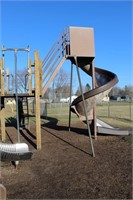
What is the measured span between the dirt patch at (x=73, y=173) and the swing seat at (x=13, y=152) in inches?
17.5

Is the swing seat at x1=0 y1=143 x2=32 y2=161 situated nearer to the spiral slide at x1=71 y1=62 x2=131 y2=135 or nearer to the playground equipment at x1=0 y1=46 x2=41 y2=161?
the playground equipment at x1=0 y1=46 x2=41 y2=161

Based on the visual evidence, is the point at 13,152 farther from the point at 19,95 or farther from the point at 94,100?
the point at 94,100

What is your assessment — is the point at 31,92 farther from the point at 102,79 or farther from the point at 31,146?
the point at 102,79

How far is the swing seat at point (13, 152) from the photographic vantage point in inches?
269

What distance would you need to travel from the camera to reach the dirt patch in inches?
222

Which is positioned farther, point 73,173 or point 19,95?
point 19,95

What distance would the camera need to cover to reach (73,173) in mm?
6949

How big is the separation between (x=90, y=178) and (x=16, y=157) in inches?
67.1

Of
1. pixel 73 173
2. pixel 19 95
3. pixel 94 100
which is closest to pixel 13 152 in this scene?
pixel 73 173

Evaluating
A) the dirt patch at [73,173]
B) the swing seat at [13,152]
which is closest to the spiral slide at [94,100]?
the dirt patch at [73,173]

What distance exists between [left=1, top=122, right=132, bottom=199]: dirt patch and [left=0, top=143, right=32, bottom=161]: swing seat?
0.44 meters

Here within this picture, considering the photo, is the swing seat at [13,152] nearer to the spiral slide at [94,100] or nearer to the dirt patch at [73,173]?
the dirt patch at [73,173]

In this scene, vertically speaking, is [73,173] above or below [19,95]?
below

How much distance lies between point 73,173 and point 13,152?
1409 millimetres
